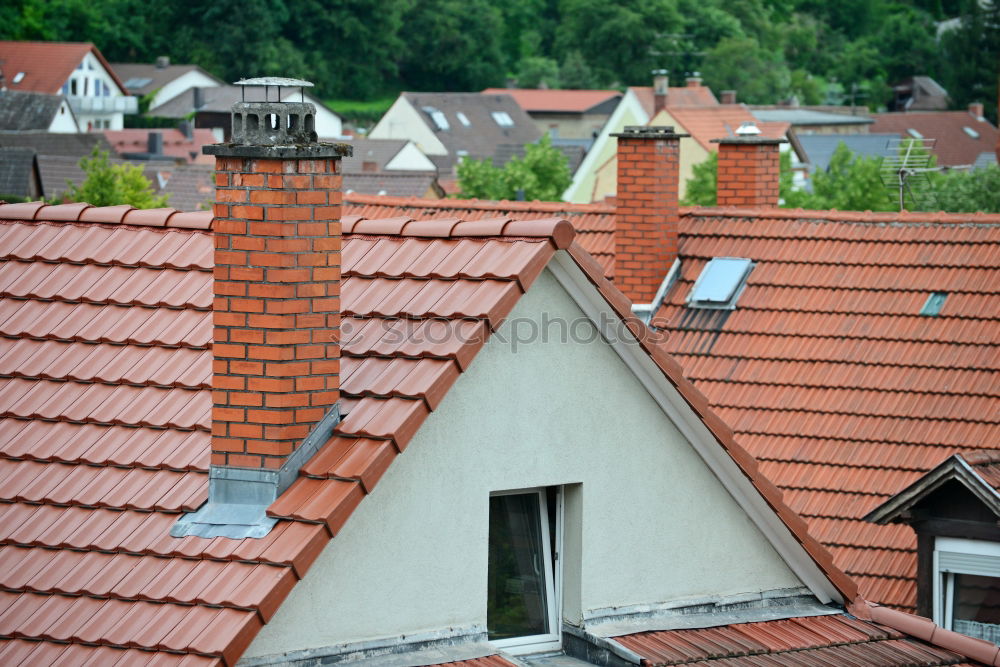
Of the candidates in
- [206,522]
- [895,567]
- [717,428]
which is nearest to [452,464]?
[206,522]

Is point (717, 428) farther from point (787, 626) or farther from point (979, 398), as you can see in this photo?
point (979, 398)

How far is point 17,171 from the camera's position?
4656cm

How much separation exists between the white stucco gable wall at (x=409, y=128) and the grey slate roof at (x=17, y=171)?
4528cm

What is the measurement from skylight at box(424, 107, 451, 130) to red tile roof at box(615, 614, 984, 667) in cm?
8795

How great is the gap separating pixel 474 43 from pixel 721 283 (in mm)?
116908

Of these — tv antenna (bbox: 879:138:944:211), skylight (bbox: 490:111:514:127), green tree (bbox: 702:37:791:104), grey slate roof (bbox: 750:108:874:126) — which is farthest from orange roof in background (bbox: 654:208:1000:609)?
green tree (bbox: 702:37:791:104)

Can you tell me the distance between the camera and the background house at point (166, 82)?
113 m

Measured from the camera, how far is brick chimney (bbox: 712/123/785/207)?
18.4 m

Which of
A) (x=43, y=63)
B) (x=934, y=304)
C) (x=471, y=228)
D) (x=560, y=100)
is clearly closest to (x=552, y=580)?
(x=471, y=228)

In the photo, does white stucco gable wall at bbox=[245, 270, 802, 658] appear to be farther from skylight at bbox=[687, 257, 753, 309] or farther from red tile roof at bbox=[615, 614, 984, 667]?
skylight at bbox=[687, 257, 753, 309]

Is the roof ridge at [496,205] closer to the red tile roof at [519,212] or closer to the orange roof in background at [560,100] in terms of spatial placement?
the red tile roof at [519,212]

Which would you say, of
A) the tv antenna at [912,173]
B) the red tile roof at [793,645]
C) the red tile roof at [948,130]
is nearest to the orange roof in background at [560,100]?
the red tile roof at [948,130]

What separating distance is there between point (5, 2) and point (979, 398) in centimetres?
11598

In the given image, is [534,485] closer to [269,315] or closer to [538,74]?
[269,315]
